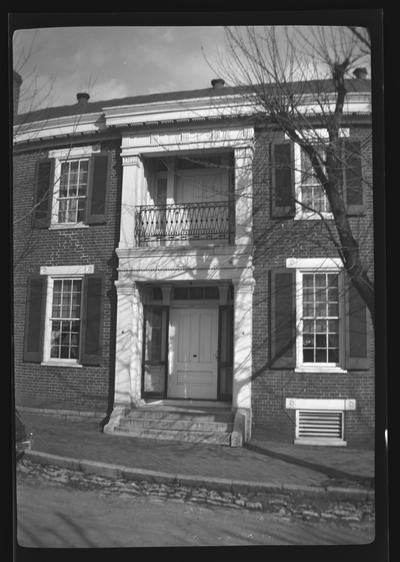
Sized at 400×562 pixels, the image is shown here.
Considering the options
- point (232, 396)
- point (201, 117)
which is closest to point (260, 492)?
point (232, 396)

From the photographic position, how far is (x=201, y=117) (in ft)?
18.9

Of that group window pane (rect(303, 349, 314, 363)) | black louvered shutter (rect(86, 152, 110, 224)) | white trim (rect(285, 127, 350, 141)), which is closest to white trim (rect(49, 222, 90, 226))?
black louvered shutter (rect(86, 152, 110, 224))

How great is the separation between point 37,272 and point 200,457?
2.80 metres

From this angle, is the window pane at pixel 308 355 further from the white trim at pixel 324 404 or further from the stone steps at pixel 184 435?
the stone steps at pixel 184 435

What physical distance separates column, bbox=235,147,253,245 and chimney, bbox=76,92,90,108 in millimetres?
1889

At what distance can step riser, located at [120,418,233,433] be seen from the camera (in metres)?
5.23

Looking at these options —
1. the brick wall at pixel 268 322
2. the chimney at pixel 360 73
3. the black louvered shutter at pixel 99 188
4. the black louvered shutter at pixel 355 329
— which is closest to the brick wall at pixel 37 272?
the black louvered shutter at pixel 99 188

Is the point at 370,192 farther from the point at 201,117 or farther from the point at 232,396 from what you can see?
the point at 232,396

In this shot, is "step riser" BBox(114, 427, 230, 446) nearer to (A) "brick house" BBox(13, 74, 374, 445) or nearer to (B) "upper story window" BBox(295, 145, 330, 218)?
(A) "brick house" BBox(13, 74, 374, 445)

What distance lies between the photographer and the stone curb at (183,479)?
189 inches

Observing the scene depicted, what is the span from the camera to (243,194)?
5672 mm

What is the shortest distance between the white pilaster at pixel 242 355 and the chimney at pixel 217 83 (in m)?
2.52

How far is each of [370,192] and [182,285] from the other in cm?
253

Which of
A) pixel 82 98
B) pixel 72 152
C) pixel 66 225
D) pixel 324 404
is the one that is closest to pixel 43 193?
pixel 66 225
